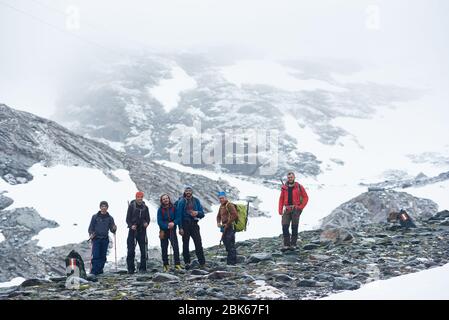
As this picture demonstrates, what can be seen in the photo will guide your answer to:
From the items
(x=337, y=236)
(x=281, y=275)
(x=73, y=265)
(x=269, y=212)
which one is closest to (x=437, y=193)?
(x=269, y=212)

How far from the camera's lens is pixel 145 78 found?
181625 millimetres

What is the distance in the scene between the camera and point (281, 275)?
36.6 feet

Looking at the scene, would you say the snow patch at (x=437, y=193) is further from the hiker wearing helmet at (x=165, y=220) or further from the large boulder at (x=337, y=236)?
the hiker wearing helmet at (x=165, y=220)

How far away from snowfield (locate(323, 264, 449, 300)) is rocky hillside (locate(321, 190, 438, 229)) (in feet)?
75.8

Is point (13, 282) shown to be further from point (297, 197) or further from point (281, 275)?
point (281, 275)

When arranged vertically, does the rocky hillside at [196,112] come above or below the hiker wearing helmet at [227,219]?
above

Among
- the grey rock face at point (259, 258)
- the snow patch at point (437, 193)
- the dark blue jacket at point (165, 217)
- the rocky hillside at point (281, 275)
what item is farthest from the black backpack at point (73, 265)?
the snow patch at point (437, 193)

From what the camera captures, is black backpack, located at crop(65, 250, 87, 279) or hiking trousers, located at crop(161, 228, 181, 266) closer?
black backpack, located at crop(65, 250, 87, 279)

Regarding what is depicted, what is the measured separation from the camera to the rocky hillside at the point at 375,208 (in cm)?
3391

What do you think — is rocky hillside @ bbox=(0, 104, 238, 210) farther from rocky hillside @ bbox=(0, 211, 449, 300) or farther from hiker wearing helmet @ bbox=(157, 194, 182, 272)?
rocky hillside @ bbox=(0, 211, 449, 300)

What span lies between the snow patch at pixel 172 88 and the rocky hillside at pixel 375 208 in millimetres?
125641

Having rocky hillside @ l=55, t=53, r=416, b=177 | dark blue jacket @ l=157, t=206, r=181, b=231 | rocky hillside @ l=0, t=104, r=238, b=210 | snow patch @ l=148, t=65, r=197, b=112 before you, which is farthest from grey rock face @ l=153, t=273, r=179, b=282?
snow patch @ l=148, t=65, r=197, b=112

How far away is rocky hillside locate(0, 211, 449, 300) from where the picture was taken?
33.1ft
